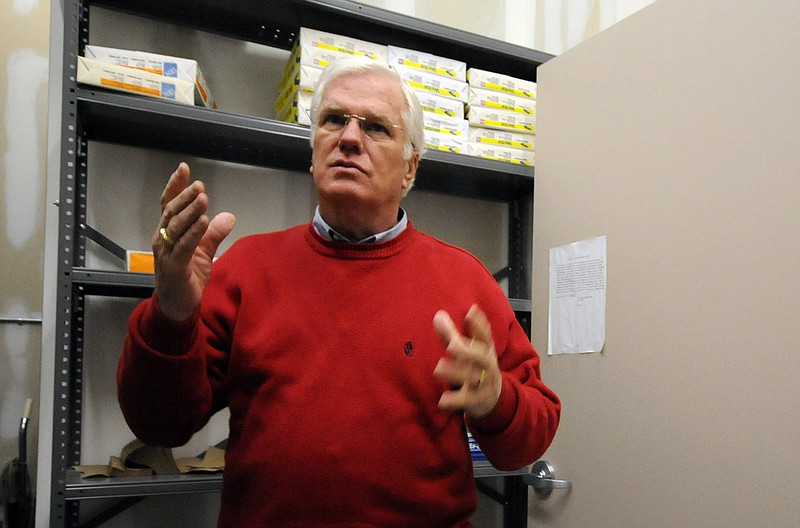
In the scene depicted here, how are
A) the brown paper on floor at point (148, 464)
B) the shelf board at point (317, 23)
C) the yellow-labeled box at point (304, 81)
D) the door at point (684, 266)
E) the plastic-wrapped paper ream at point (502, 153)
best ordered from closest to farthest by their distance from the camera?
1. the door at point (684, 266)
2. the brown paper on floor at point (148, 464)
3. the yellow-labeled box at point (304, 81)
4. the shelf board at point (317, 23)
5. the plastic-wrapped paper ream at point (502, 153)

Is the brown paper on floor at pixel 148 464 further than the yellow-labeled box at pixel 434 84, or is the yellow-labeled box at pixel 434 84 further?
the yellow-labeled box at pixel 434 84

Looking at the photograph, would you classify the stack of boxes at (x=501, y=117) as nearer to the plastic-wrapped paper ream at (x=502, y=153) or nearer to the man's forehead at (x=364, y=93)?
the plastic-wrapped paper ream at (x=502, y=153)

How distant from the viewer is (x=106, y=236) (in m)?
1.70

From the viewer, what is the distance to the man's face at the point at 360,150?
1171mm

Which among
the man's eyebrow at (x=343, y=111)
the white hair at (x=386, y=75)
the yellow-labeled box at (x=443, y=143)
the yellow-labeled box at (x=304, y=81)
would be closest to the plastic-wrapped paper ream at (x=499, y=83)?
the yellow-labeled box at (x=443, y=143)

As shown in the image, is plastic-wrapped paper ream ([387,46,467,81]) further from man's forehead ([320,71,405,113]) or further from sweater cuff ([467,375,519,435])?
sweater cuff ([467,375,519,435])

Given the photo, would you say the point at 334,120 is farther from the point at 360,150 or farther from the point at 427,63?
the point at 427,63

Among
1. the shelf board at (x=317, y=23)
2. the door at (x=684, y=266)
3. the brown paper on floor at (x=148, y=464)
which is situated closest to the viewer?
the door at (x=684, y=266)

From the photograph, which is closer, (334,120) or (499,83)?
(334,120)

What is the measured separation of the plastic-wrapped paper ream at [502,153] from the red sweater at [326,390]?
28.4 inches

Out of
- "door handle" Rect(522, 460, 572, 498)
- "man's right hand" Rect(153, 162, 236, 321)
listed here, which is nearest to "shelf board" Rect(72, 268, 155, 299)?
"man's right hand" Rect(153, 162, 236, 321)

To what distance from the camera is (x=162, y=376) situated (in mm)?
959

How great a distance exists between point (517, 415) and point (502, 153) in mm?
1022

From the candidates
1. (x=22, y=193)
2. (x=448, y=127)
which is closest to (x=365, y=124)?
(x=448, y=127)
